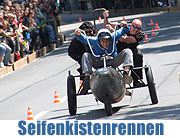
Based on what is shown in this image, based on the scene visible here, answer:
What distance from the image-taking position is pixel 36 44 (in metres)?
27.1

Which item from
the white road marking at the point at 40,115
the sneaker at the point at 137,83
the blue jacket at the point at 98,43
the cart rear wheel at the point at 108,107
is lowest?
the white road marking at the point at 40,115

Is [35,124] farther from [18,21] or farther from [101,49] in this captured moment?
[18,21]

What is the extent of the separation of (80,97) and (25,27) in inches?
412

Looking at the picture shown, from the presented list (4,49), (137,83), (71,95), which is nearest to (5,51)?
(4,49)

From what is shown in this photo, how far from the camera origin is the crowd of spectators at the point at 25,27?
22.7 metres

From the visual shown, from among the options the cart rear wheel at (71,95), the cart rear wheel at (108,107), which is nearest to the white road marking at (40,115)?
the cart rear wheel at (71,95)

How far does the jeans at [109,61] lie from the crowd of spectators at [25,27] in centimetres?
1009

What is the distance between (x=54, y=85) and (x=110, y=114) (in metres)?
6.28

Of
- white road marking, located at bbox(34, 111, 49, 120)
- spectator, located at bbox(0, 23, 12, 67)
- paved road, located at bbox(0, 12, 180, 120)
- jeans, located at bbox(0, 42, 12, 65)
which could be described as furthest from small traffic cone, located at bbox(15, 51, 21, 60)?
white road marking, located at bbox(34, 111, 49, 120)

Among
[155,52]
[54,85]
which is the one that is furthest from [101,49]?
[155,52]

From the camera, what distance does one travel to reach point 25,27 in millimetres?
25156

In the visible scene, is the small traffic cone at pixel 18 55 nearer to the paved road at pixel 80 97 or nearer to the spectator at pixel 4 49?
the paved road at pixel 80 97

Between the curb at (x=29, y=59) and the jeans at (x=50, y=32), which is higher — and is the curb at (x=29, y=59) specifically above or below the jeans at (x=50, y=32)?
below

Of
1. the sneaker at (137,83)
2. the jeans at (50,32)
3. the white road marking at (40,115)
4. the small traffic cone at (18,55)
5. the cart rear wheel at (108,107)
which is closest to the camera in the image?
the cart rear wheel at (108,107)
